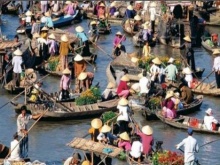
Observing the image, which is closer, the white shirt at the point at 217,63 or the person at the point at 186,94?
the person at the point at 186,94

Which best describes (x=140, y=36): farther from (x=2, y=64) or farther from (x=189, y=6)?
(x=2, y=64)

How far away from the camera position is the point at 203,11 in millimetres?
51000

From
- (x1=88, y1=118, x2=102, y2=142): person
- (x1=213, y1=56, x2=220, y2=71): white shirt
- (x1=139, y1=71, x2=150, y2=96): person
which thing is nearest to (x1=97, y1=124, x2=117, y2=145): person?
(x1=88, y1=118, x2=102, y2=142): person

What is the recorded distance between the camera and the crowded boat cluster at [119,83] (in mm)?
27656

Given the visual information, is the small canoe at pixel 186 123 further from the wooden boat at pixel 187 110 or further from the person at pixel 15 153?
the person at pixel 15 153

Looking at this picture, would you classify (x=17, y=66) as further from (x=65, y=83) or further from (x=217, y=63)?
(x=217, y=63)

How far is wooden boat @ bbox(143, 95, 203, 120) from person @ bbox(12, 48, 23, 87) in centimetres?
495

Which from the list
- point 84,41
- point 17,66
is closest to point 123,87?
point 17,66

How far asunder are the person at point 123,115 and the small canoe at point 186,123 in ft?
6.52

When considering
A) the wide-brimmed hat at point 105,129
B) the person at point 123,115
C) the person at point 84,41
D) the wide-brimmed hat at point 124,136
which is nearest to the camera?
the wide-brimmed hat at point 124,136

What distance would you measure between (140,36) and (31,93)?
11.7 meters

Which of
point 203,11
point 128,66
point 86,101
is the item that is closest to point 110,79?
point 128,66

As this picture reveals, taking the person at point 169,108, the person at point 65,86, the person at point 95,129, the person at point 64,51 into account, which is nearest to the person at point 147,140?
the person at point 95,129

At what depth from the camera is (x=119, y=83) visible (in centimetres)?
3434
